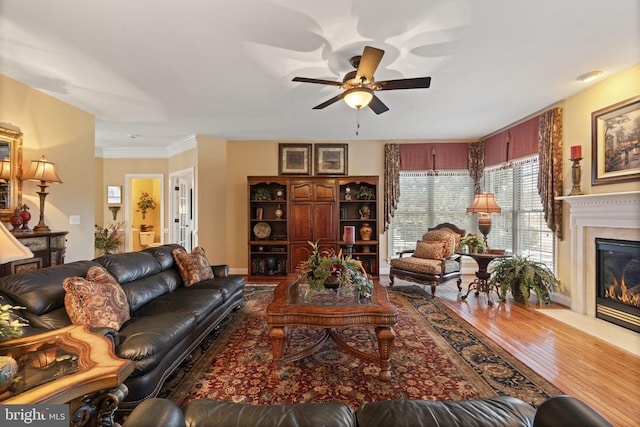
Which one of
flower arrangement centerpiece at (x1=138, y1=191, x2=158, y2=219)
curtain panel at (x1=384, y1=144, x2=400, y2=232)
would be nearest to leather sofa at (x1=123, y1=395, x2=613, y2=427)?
curtain panel at (x1=384, y1=144, x2=400, y2=232)

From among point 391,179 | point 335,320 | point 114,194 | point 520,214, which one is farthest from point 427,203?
point 114,194

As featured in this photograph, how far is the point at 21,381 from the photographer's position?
1072mm

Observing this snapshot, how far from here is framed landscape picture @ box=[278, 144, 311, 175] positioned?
5.77 metres

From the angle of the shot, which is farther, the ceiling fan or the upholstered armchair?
the upholstered armchair

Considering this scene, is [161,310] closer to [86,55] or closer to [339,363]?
[339,363]

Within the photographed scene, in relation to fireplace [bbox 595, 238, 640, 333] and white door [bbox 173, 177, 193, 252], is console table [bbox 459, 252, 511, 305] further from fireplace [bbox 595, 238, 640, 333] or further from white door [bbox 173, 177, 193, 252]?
white door [bbox 173, 177, 193, 252]

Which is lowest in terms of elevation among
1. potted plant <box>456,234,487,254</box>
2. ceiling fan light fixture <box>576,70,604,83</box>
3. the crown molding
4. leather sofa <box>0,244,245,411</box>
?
leather sofa <box>0,244,245,411</box>

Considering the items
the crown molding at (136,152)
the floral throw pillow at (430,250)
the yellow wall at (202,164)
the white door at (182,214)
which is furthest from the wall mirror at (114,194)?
the floral throw pillow at (430,250)

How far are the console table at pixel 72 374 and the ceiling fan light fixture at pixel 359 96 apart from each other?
2506 millimetres

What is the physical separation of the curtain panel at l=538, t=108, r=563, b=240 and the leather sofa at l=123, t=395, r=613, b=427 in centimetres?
371

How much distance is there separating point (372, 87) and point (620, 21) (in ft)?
6.48

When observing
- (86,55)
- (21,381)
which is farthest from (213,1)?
(21,381)

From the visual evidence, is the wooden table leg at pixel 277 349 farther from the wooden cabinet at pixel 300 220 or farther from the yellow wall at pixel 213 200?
the yellow wall at pixel 213 200

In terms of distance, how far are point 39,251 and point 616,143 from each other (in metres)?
6.63
